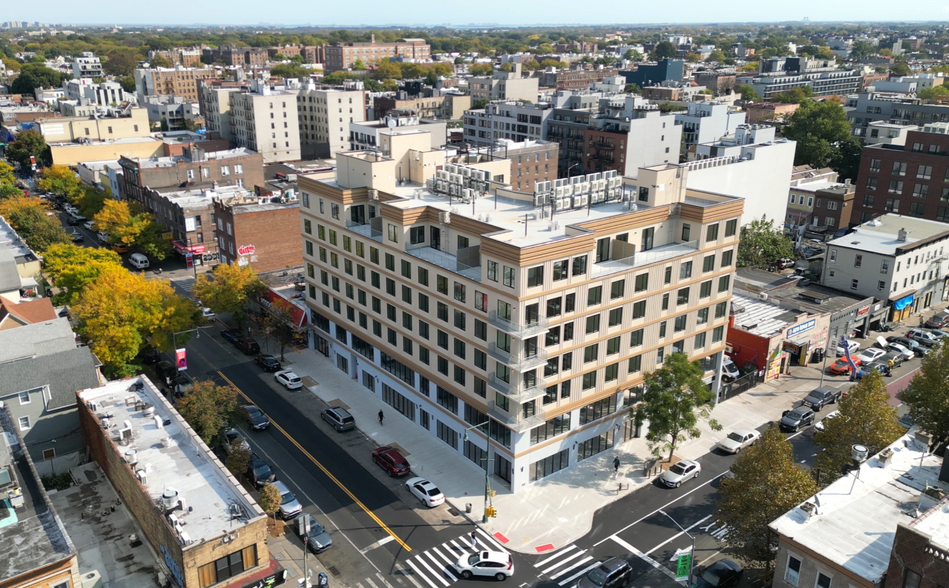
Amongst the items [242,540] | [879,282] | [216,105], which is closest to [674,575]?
[242,540]

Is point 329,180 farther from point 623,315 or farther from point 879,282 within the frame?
point 879,282

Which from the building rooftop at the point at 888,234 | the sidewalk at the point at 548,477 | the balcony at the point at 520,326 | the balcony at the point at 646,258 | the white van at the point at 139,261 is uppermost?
the balcony at the point at 646,258

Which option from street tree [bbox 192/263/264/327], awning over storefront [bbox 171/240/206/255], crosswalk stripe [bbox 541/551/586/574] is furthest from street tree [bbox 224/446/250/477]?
awning over storefront [bbox 171/240/206/255]

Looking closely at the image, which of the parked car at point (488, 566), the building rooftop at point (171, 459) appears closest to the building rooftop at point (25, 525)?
the building rooftop at point (171, 459)

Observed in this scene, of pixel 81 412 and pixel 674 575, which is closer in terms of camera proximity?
pixel 674 575

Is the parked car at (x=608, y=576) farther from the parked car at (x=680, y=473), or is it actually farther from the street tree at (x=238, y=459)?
the street tree at (x=238, y=459)

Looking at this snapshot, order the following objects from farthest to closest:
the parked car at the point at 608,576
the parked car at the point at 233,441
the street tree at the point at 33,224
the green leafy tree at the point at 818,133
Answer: the green leafy tree at the point at 818,133 < the street tree at the point at 33,224 < the parked car at the point at 233,441 < the parked car at the point at 608,576

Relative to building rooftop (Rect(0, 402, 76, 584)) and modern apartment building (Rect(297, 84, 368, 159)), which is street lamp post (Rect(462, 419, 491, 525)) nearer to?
building rooftop (Rect(0, 402, 76, 584))
